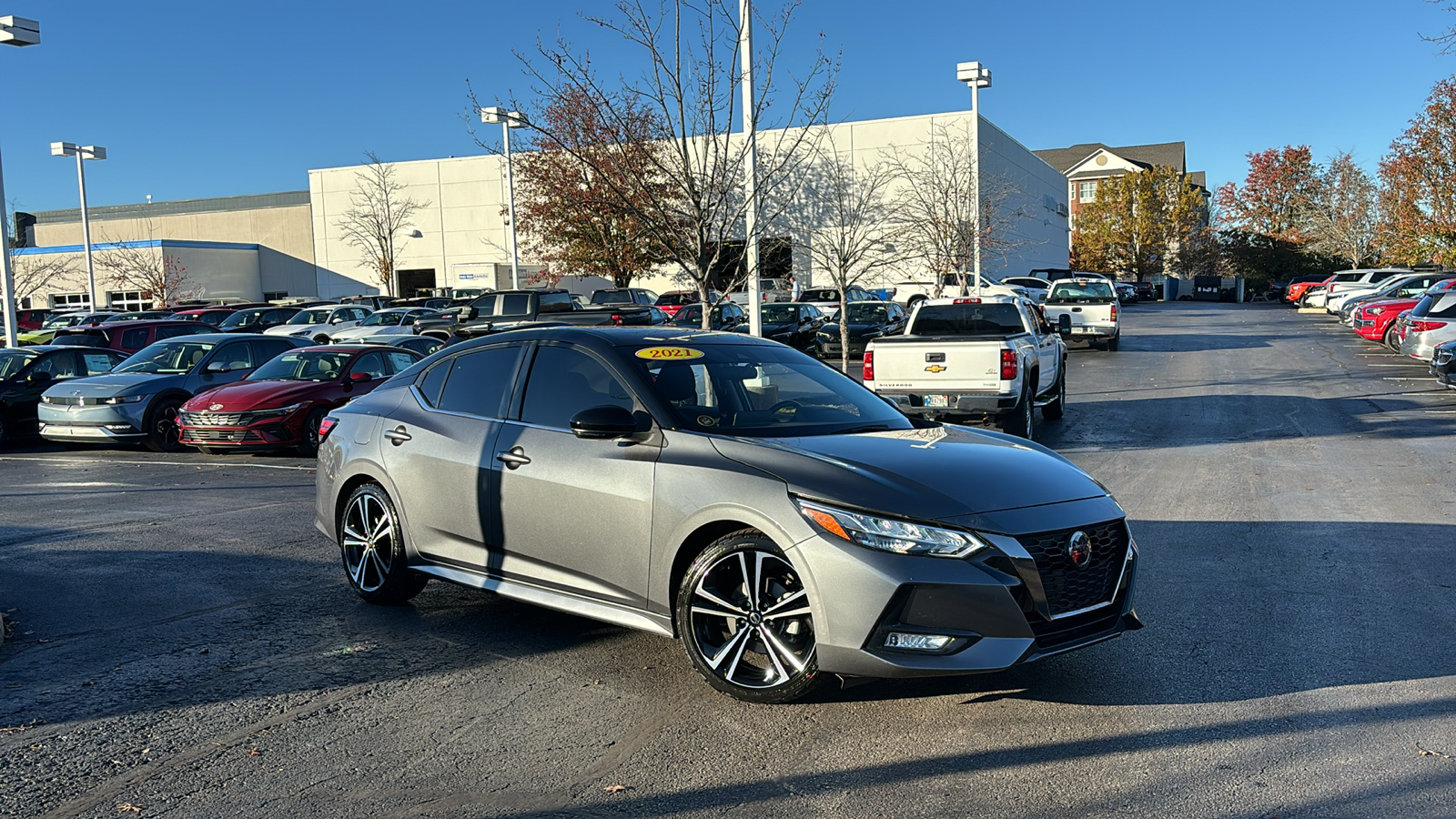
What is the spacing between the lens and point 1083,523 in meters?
4.98

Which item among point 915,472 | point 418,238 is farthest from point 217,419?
point 418,238

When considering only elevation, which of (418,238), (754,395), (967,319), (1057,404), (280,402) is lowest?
(1057,404)

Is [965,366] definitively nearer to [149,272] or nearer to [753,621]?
[753,621]

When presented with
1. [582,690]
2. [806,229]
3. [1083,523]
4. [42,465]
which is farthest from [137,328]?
[806,229]

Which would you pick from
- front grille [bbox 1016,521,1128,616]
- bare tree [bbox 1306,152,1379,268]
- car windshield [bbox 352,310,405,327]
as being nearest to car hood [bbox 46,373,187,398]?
front grille [bbox 1016,521,1128,616]

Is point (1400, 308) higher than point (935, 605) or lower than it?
higher

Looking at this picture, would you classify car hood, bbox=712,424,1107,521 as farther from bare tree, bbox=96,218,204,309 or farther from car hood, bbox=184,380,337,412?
bare tree, bbox=96,218,204,309

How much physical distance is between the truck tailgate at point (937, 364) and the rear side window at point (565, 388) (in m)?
8.94

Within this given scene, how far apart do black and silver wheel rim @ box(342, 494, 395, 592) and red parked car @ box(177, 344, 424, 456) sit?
7.79 m

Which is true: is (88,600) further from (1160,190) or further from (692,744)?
(1160,190)

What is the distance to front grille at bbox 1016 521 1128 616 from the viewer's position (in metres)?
4.80

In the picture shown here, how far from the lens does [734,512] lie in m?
5.01

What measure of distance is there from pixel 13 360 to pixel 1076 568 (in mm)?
18363

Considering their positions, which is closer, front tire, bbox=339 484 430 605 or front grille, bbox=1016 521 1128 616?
front grille, bbox=1016 521 1128 616
